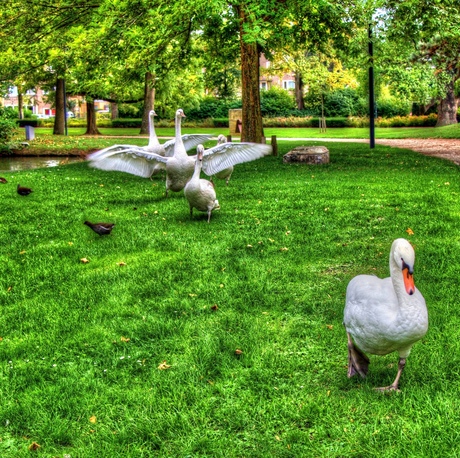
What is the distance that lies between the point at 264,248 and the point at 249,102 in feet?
38.9

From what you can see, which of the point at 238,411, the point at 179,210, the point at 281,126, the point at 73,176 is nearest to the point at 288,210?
the point at 179,210

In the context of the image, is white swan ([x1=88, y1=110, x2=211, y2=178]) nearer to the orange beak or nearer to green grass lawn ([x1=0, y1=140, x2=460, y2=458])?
green grass lawn ([x1=0, y1=140, x2=460, y2=458])

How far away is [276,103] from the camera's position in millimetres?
49062

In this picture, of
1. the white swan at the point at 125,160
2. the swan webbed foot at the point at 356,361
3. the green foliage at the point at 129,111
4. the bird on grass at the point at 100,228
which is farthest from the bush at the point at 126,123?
the swan webbed foot at the point at 356,361

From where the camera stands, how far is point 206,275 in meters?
6.07

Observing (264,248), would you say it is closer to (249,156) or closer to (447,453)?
(249,156)

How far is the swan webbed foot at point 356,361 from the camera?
3.88 m

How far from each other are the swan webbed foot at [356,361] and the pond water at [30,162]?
1524 cm

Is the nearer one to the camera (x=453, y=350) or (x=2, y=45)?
(x=453, y=350)

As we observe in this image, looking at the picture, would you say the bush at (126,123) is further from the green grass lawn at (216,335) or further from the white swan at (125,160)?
the green grass lawn at (216,335)

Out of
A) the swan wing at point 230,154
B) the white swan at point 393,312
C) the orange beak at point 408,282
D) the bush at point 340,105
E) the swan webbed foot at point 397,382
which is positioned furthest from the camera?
the bush at point 340,105

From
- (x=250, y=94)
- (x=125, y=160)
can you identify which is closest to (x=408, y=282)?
(x=125, y=160)

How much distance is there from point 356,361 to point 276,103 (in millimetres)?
46676

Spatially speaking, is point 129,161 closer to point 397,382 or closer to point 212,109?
point 397,382
